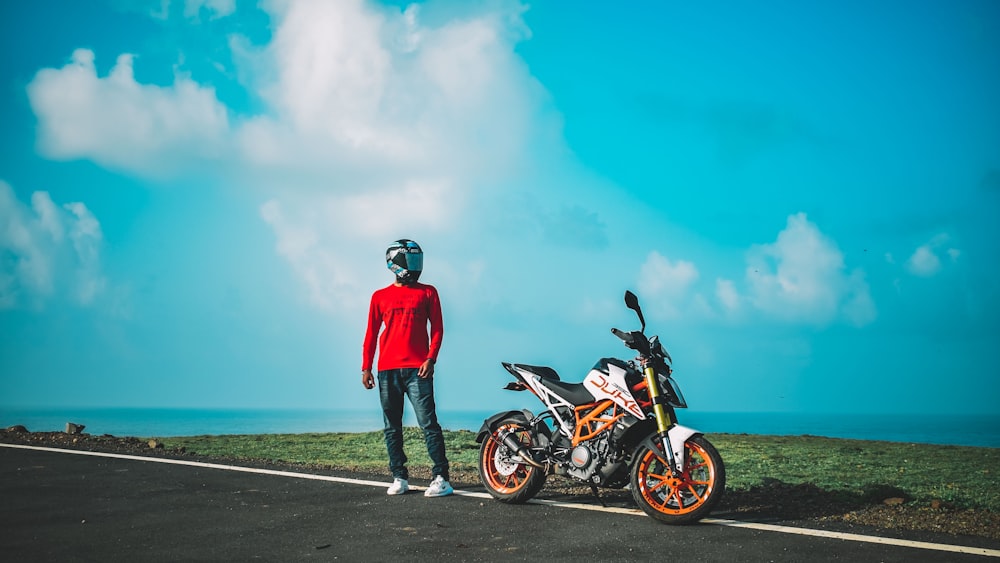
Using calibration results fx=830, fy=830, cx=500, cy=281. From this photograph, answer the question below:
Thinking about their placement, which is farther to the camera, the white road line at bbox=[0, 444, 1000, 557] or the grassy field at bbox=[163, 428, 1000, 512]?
the grassy field at bbox=[163, 428, 1000, 512]

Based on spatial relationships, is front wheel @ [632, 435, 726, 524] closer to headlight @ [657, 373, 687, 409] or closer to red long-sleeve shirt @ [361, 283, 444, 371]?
Result: headlight @ [657, 373, 687, 409]

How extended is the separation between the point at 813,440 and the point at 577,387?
894 centimetres

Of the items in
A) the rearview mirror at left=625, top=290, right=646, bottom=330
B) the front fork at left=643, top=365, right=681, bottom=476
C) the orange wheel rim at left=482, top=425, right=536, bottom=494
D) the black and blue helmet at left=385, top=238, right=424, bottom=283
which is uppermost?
the black and blue helmet at left=385, top=238, right=424, bottom=283

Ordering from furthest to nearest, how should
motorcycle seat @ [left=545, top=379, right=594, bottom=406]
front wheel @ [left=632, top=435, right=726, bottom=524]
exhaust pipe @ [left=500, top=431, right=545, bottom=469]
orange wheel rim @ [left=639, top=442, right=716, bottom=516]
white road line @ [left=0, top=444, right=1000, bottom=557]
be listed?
exhaust pipe @ [left=500, top=431, right=545, bottom=469] → motorcycle seat @ [left=545, top=379, right=594, bottom=406] → orange wheel rim @ [left=639, top=442, right=716, bottom=516] → front wheel @ [left=632, top=435, right=726, bottom=524] → white road line @ [left=0, top=444, right=1000, bottom=557]

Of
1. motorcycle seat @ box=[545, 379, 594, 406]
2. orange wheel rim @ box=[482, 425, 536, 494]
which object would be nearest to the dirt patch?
orange wheel rim @ box=[482, 425, 536, 494]

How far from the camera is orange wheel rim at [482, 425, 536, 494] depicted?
7.78m

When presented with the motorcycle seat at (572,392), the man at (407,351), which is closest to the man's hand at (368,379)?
the man at (407,351)

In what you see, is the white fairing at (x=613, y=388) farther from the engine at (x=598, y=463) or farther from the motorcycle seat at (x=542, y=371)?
the motorcycle seat at (x=542, y=371)

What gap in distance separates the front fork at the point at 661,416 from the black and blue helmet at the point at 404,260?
8.72 ft

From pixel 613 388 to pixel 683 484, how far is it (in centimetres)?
100

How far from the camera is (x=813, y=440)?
14727mm

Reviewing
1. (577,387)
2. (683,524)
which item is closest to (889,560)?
(683,524)

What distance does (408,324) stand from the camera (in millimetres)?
8234

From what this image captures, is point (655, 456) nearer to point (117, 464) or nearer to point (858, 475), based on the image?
point (858, 475)
